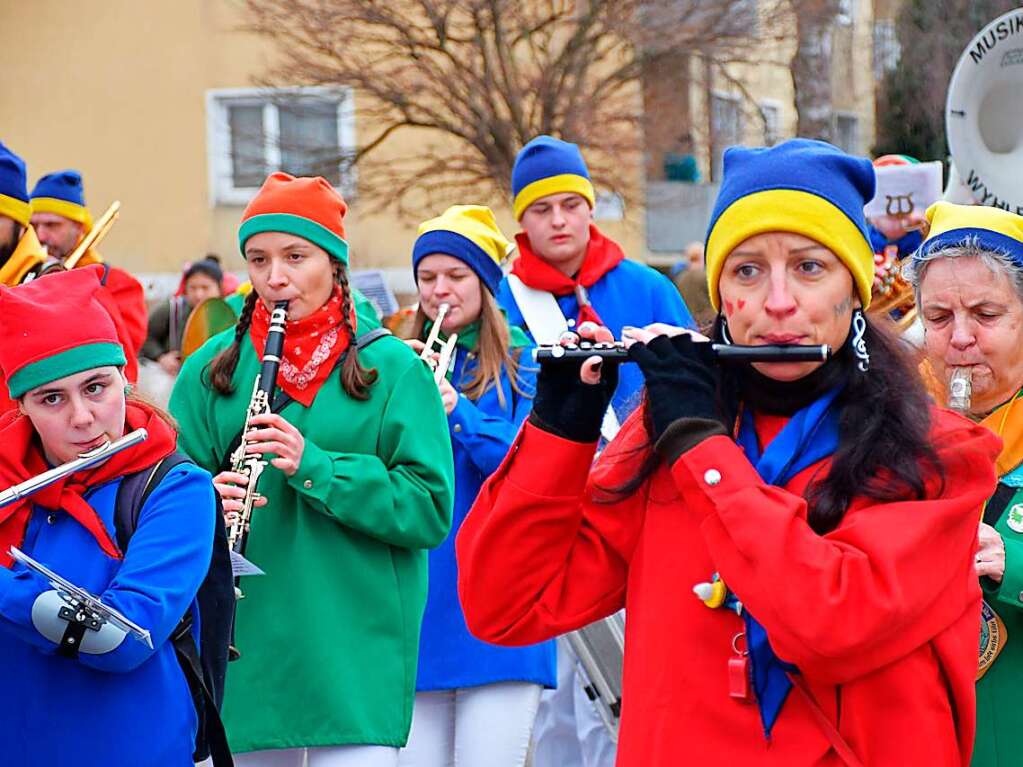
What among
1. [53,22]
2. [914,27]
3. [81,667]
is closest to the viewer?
[81,667]

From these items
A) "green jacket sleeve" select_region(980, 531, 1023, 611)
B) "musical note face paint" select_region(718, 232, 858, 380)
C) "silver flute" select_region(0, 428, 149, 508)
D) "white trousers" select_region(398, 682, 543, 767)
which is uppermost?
"musical note face paint" select_region(718, 232, 858, 380)

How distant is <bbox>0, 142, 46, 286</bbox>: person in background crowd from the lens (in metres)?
5.93

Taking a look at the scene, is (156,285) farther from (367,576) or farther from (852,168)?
(852,168)

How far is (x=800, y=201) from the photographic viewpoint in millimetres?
2607

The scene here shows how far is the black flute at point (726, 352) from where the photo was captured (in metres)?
2.55

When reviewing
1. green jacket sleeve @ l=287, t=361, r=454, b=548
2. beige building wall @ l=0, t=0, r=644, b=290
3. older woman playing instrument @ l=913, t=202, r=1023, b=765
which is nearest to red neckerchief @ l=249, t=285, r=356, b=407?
green jacket sleeve @ l=287, t=361, r=454, b=548

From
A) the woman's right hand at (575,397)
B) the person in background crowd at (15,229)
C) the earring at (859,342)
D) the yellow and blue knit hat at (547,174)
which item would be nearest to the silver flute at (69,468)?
the woman's right hand at (575,397)

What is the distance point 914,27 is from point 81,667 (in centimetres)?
2320

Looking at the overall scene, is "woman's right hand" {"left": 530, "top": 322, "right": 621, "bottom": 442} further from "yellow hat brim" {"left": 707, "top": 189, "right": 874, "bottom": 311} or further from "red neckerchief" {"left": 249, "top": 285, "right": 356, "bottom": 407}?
"red neckerchief" {"left": 249, "top": 285, "right": 356, "bottom": 407}

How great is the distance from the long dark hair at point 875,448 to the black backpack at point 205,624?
4.07ft

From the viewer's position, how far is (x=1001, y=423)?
3412 millimetres

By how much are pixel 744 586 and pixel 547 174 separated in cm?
415

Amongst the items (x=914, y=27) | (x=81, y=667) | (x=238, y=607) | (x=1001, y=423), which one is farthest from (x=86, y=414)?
(x=914, y=27)

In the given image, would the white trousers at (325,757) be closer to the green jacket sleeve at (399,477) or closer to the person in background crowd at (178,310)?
the green jacket sleeve at (399,477)
